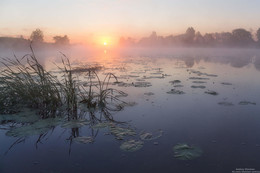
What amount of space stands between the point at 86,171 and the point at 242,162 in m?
3.00

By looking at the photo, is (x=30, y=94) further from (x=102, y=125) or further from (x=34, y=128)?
(x=102, y=125)

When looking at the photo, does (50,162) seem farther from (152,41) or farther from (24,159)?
(152,41)

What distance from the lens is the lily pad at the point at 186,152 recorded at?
349 cm

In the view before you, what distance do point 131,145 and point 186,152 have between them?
3.91 ft

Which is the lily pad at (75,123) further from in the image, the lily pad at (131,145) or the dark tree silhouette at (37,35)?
the dark tree silhouette at (37,35)

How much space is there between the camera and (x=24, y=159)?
3557 millimetres

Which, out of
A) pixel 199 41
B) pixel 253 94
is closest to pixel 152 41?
pixel 199 41

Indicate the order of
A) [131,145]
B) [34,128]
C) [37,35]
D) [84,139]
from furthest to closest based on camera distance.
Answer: [37,35]
[34,128]
[84,139]
[131,145]

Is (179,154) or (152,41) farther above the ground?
(152,41)

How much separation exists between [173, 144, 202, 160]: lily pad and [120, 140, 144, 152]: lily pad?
780 millimetres

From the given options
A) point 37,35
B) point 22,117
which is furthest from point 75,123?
point 37,35

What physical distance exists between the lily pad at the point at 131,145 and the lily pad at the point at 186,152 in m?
0.78

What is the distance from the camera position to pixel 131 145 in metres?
3.90

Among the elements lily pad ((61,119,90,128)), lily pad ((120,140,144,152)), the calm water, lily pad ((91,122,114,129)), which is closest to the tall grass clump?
lily pad ((61,119,90,128))
